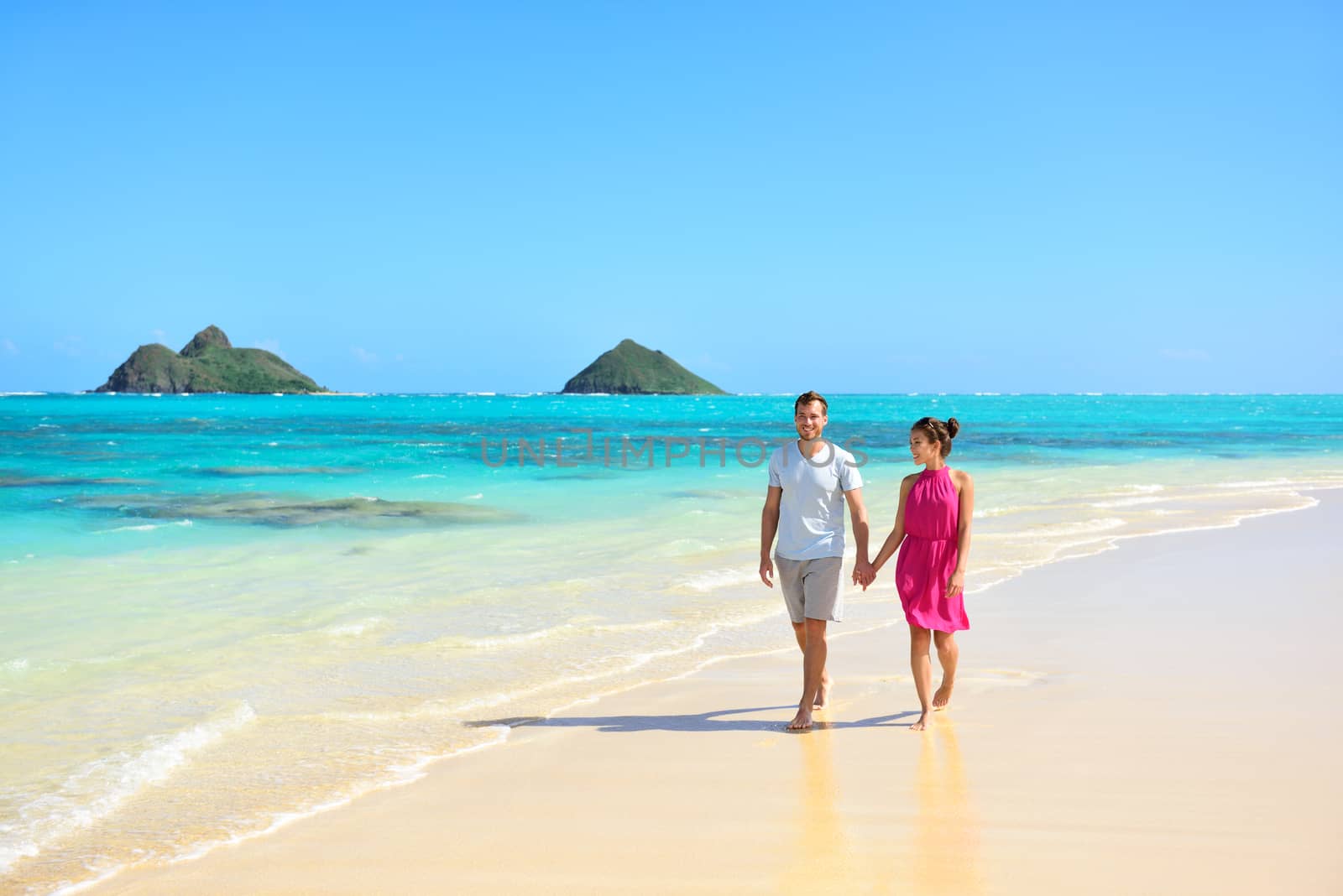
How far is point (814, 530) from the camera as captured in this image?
511cm

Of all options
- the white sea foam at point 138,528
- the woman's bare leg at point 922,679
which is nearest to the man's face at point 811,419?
the woman's bare leg at point 922,679

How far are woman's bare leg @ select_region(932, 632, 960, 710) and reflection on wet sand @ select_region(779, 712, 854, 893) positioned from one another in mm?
826

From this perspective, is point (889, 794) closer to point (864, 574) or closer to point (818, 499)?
point (864, 574)

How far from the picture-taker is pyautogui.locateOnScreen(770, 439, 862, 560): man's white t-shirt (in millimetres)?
5082

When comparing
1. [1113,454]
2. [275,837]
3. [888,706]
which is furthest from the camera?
[1113,454]

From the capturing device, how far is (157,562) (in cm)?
1168

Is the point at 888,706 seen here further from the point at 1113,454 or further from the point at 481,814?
the point at 1113,454

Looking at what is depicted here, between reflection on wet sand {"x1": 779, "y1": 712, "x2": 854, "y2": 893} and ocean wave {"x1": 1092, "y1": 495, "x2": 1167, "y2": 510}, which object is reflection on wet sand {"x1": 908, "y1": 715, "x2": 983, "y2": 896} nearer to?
reflection on wet sand {"x1": 779, "y1": 712, "x2": 854, "y2": 893}

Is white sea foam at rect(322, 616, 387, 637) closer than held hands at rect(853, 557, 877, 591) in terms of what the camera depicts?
No

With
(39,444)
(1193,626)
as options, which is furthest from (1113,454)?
(39,444)

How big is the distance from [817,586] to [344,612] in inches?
198

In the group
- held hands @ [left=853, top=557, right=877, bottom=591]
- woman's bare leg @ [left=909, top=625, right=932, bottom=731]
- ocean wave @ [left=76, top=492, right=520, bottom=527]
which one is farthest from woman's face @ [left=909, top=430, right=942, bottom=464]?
ocean wave @ [left=76, top=492, right=520, bottom=527]

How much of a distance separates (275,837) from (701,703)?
8.11 ft

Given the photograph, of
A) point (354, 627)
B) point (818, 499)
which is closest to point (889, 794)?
point (818, 499)
